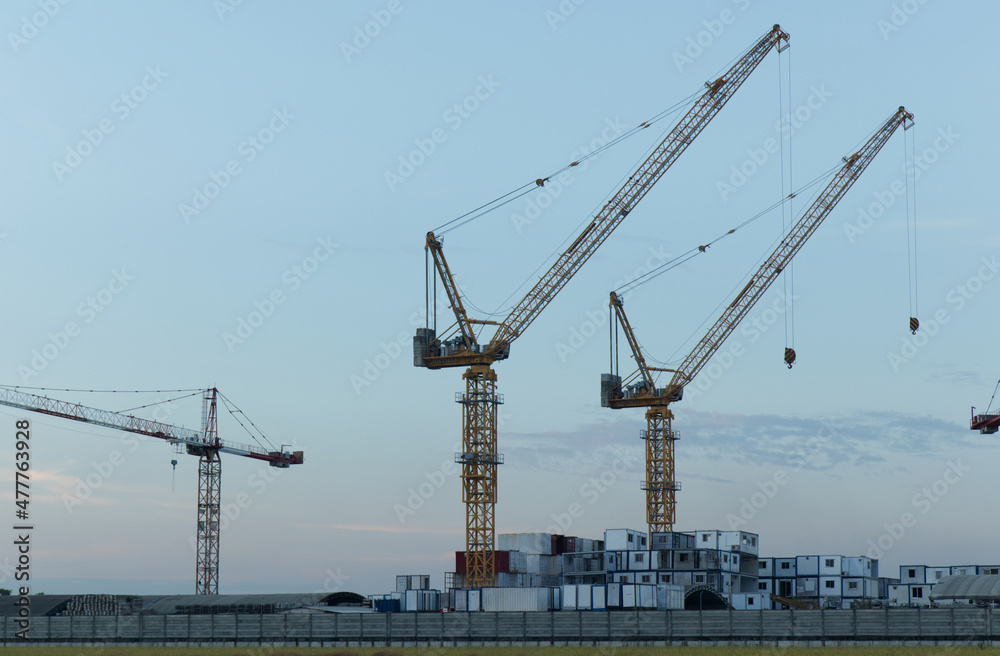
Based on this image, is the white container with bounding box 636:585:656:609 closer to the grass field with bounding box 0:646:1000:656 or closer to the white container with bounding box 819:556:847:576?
the grass field with bounding box 0:646:1000:656

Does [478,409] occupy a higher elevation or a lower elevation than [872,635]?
higher

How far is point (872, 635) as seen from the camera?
79.4 meters

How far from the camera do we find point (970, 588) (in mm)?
111250

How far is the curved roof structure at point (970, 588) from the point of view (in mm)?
108781

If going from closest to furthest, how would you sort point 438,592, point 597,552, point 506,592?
point 506,592 < point 438,592 < point 597,552

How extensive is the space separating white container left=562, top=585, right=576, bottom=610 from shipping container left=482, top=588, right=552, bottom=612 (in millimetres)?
1625

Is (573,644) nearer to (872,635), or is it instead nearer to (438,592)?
(872,635)

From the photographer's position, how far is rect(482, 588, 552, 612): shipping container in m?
120

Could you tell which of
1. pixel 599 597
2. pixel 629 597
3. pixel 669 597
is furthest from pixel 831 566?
pixel 599 597

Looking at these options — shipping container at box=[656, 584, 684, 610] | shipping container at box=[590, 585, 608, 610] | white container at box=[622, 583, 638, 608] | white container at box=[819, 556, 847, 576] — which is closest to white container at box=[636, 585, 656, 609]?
white container at box=[622, 583, 638, 608]

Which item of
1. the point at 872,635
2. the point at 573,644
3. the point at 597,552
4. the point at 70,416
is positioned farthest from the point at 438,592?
the point at 70,416

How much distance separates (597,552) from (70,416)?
83.0 m

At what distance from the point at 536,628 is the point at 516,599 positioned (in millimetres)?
37144

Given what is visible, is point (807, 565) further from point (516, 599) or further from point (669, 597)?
point (516, 599)
